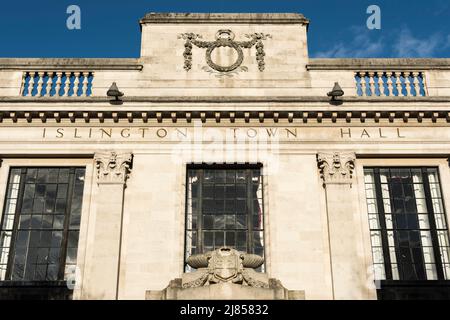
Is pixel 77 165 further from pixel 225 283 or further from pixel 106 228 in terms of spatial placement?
pixel 225 283

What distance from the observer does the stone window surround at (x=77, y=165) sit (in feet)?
56.8

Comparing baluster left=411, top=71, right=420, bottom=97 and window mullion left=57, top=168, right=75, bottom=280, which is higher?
baluster left=411, top=71, right=420, bottom=97

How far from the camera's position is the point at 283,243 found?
17188 mm

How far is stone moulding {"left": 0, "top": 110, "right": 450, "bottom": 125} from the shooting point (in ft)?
61.4

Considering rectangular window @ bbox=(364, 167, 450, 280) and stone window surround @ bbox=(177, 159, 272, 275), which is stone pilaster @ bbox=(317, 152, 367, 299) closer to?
rectangular window @ bbox=(364, 167, 450, 280)

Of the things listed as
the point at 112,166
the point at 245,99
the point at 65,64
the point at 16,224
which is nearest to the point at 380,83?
the point at 245,99

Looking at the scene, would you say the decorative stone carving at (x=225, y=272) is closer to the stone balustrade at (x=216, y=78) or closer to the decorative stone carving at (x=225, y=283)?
the decorative stone carving at (x=225, y=283)

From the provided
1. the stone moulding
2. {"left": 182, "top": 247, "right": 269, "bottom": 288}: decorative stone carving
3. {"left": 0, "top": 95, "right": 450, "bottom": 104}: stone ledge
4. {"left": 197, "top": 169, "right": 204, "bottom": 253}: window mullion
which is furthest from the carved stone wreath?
{"left": 182, "top": 247, "right": 269, "bottom": 288}: decorative stone carving

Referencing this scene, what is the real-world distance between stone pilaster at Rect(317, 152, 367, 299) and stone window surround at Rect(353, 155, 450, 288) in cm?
23
